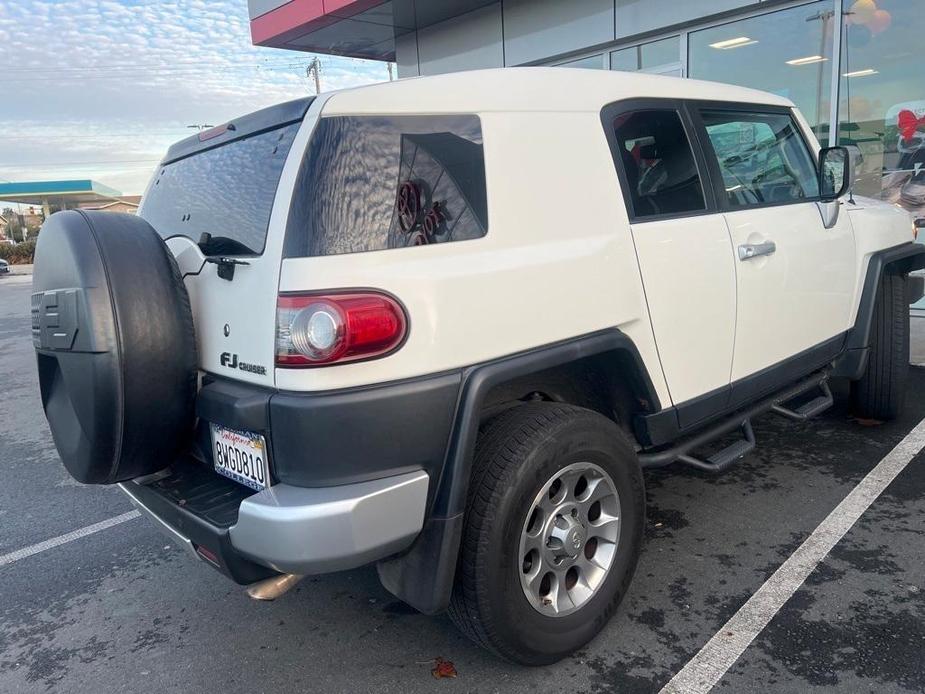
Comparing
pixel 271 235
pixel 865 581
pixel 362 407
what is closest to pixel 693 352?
pixel 865 581

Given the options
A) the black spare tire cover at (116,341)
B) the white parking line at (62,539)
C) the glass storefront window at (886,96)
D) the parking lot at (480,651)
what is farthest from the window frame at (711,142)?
the glass storefront window at (886,96)

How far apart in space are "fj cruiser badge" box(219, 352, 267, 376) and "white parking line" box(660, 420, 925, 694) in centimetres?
164

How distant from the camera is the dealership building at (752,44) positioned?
25.5 feet

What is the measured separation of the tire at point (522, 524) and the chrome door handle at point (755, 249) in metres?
1.10

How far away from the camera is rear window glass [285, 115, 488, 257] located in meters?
2.03

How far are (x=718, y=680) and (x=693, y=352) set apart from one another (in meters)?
1.20

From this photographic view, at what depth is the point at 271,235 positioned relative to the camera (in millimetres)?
2096

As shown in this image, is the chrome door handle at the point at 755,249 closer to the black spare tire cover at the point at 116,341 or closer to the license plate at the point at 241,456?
the license plate at the point at 241,456

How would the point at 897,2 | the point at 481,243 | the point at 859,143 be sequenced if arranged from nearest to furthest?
the point at 481,243 → the point at 897,2 → the point at 859,143

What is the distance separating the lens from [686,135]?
3057mm

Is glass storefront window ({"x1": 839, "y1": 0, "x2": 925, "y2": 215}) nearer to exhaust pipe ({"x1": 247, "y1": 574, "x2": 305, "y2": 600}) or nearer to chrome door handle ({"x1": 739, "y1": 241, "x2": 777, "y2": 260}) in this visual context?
chrome door handle ({"x1": 739, "y1": 241, "x2": 777, "y2": 260})

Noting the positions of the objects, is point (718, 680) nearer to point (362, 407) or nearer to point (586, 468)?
point (586, 468)

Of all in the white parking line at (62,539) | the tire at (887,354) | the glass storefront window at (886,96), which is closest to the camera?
the white parking line at (62,539)

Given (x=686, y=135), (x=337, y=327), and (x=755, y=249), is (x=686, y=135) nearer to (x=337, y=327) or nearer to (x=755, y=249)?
(x=755, y=249)
